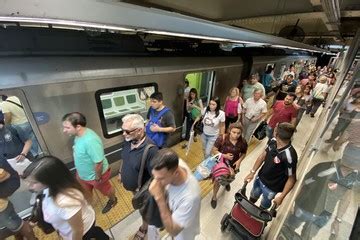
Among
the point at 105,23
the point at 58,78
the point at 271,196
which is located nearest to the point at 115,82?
the point at 58,78

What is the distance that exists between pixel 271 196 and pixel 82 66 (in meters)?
3.08

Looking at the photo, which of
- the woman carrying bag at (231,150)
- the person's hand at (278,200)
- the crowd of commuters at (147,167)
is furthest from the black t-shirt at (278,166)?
the woman carrying bag at (231,150)

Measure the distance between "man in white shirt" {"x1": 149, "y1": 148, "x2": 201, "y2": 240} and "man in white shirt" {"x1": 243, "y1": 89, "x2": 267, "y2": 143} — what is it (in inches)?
121

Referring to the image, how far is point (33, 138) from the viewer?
2.44 metres

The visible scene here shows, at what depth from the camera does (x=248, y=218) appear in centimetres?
230

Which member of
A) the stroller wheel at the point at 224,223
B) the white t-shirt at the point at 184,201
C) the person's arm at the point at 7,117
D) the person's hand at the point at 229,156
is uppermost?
the person's arm at the point at 7,117

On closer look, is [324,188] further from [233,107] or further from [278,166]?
[233,107]

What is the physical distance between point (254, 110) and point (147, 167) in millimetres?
2978

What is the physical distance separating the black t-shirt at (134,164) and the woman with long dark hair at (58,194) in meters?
0.58

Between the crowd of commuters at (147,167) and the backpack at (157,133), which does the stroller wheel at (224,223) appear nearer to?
the crowd of commuters at (147,167)

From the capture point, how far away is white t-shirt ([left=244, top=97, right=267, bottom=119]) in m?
3.93

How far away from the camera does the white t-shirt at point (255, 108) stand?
393 cm

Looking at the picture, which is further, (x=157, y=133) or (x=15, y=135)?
(x=157, y=133)

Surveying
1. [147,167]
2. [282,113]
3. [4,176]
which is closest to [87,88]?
[4,176]
